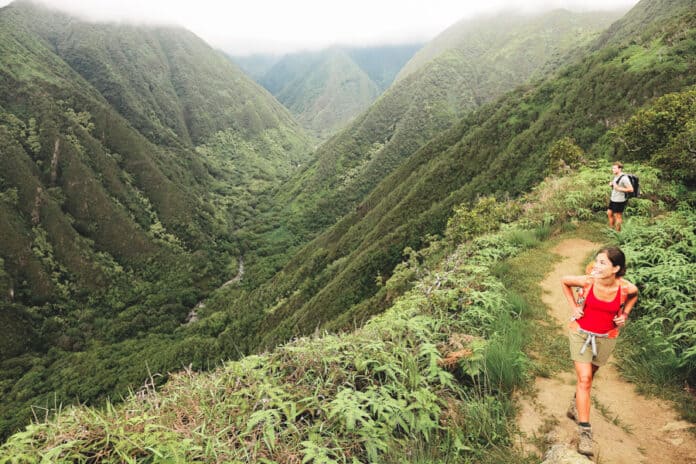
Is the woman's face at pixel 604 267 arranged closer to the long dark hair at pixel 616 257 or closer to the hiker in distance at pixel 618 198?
the long dark hair at pixel 616 257

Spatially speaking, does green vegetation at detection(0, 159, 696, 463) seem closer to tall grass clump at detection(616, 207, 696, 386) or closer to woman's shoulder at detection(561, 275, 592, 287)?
tall grass clump at detection(616, 207, 696, 386)

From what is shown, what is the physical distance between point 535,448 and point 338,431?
2.47m

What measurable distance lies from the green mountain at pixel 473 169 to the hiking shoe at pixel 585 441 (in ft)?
54.4

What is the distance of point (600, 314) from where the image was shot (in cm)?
500

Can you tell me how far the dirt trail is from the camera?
14.7ft

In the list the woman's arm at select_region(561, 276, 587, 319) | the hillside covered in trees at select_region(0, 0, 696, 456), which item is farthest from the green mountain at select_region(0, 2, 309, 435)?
the woman's arm at select_region(561, 276, 587, 319)

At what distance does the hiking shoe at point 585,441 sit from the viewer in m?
4.33

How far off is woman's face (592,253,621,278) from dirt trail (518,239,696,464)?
1.97 m

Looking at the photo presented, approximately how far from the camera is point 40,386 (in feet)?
300

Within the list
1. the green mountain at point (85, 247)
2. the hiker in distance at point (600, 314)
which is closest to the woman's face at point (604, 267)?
the hiker in distance at point (600, 314)

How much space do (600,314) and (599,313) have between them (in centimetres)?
2

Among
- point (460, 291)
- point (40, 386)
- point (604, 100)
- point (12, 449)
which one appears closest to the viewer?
point (12, 449)

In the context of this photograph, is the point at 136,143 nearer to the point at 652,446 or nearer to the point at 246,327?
the point at 246,327

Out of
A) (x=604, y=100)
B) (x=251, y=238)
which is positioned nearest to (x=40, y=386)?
(x=251, y=238)
